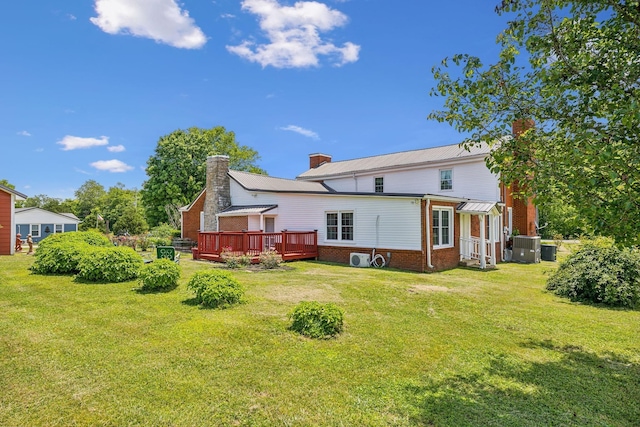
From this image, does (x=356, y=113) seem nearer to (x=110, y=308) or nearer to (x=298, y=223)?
(x=298, y=223)

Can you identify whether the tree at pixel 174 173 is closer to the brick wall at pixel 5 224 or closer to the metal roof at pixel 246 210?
the metal roof at pixel 246 210

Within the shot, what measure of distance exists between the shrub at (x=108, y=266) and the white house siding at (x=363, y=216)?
8637mm

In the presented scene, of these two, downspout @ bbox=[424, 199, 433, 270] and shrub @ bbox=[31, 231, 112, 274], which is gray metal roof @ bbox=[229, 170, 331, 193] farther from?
shrub @ bbox=[31, 231, 112, 274]

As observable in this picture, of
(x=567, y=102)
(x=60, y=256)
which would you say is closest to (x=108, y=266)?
(x=60, y=256)

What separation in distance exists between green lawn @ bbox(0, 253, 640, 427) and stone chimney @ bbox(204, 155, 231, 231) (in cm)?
1287

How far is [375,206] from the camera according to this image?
1448cm

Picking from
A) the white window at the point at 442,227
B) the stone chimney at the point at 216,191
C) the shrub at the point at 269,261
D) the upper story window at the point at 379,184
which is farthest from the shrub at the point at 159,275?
the upper story window at the point at 379,184

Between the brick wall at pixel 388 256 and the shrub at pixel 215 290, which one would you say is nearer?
the shrub at pixel 215 290

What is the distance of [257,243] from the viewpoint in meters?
15.0

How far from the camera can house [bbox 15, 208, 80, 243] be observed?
35.0 m

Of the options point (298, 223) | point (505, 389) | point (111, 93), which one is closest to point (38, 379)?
point (505, 389)

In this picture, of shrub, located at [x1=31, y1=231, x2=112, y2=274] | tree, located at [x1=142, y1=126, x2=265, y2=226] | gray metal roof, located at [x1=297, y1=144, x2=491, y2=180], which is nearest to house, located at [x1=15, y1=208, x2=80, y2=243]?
tree, located at [x1=142, y1=126, x2=265, y2=226]

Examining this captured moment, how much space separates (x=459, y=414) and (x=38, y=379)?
465 centimetres

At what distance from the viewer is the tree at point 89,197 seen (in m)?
63.4
